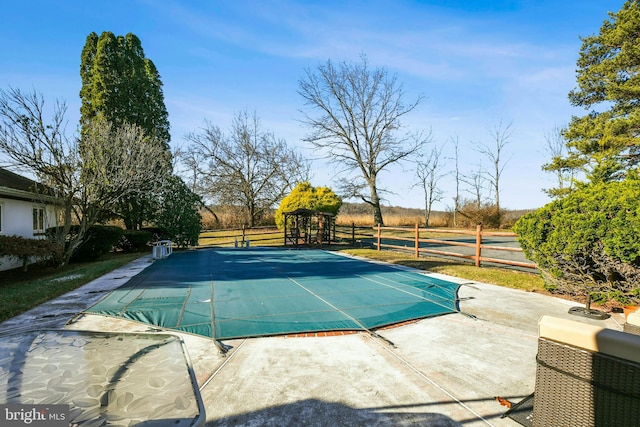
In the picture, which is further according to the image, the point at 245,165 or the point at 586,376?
the point at 245,165

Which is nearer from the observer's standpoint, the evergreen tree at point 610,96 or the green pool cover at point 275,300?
the green pool cover at point 275,300

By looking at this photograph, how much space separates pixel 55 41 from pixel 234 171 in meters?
15.9

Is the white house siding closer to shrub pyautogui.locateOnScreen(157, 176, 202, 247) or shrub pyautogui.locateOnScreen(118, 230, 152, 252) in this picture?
shrub pyautogui.locateOnScreen(118, 230, 152, 252)

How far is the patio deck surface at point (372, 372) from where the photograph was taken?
2.19m

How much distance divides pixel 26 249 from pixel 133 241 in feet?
19.3

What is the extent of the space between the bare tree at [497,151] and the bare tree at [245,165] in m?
15.8

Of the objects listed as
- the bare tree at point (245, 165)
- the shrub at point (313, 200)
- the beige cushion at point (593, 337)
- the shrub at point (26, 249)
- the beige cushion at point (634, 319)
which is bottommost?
the shrub at point (26, 249)

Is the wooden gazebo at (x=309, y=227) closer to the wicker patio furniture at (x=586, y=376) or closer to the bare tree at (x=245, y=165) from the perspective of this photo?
the bare tree at (x=245, y=165)

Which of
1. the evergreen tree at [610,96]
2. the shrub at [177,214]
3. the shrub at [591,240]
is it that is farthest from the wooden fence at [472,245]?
the shrub at [177,214]

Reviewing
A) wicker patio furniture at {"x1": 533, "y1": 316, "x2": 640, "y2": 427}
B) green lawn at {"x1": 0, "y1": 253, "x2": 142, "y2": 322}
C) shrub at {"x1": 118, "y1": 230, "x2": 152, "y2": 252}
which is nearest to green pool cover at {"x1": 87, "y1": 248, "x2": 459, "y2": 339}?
green lawn at {"x1": 0, "y1": 253, "x2": 142, "y2": 322}

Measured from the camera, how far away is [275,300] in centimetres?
509

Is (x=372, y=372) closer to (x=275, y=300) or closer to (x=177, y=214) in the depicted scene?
(x=275, y=300)

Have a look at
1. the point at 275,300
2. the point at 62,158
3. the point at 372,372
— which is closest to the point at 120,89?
the point at 62,158

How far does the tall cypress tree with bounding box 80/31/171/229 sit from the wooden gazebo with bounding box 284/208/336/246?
21.8ft
